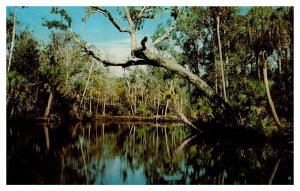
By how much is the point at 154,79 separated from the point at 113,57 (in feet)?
72.7

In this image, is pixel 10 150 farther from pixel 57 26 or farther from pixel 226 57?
pixel 226 57

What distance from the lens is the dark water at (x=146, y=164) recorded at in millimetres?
6984

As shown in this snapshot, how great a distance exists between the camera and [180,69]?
42.1 feet

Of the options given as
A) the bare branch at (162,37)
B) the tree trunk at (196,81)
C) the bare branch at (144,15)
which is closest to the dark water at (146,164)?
the tree trunk at (196,81)

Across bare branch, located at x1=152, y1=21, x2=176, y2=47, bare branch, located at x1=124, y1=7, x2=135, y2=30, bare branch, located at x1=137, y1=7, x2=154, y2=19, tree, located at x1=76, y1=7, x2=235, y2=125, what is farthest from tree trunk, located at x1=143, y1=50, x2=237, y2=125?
bare branch, located at x1=137, y1=7, x2=154, y2=19

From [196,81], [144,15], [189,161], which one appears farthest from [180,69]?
[189,161]

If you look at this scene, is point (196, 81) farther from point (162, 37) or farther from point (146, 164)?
point (146, 164)

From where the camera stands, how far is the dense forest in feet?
38.1

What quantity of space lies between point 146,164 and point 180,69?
5276 millimetres

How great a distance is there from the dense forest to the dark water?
74.6 inches

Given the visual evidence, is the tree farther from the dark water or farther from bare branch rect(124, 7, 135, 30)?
the dark water

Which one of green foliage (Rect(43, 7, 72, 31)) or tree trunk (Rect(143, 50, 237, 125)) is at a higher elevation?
green foliage (Rect(43, 7, 72, 31))

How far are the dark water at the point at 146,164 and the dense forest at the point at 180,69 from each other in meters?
1.90

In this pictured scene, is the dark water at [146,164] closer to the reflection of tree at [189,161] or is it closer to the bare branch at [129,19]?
the reflection of tree at [189,161]
